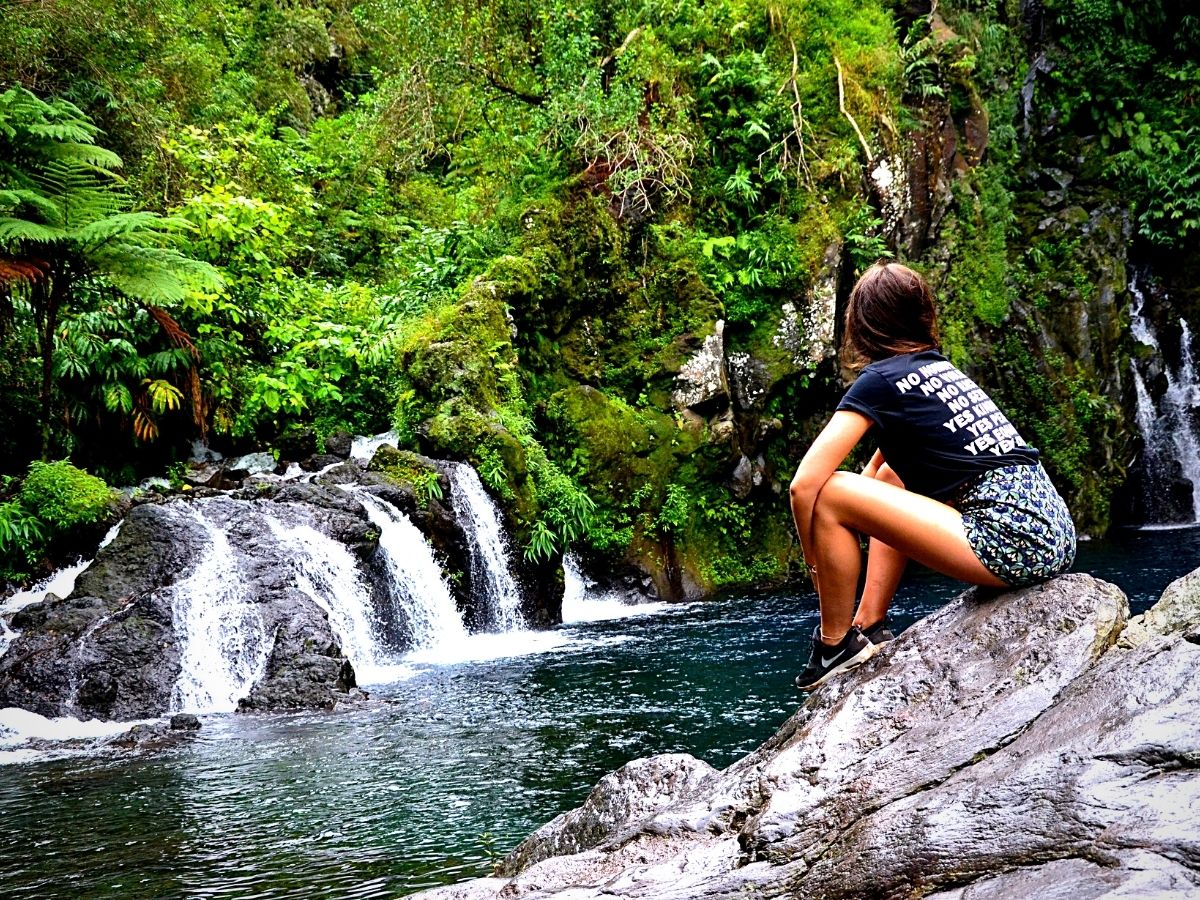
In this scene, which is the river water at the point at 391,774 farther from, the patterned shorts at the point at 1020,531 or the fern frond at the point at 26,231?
the fern frond at the point at 26,231

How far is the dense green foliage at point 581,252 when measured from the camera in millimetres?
13750

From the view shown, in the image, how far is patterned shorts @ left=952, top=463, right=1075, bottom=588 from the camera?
3553 millimetres

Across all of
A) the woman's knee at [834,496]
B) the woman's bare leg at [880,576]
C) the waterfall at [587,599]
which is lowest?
the waterfall at [587,599]

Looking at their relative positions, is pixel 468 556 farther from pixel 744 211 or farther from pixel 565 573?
pixel 744 211

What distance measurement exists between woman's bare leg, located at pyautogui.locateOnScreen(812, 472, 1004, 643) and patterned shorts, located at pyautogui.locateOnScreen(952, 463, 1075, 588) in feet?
0.16

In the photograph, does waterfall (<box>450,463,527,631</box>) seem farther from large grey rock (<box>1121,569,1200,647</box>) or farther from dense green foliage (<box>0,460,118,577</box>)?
large grey rock (<box>1121,569,1200,647</box>)

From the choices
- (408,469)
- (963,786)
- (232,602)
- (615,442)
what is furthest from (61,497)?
(963,786)

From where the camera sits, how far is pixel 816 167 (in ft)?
54.1

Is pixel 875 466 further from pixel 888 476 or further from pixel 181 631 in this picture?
pixel 181 631

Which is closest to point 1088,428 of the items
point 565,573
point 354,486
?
point 565,573

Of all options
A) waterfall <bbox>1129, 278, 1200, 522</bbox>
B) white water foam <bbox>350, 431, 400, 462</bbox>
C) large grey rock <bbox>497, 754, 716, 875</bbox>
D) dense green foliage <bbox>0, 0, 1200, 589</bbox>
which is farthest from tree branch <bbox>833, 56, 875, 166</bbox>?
large grey rock <bbox>497, 754, 716, 875</bbox>

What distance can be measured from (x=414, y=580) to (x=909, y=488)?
8670mm

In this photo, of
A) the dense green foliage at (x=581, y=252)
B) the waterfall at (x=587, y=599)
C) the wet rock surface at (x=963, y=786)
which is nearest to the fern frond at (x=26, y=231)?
the dense green foliage at (x=581, y=252)

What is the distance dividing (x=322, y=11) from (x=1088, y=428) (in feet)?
75.3
